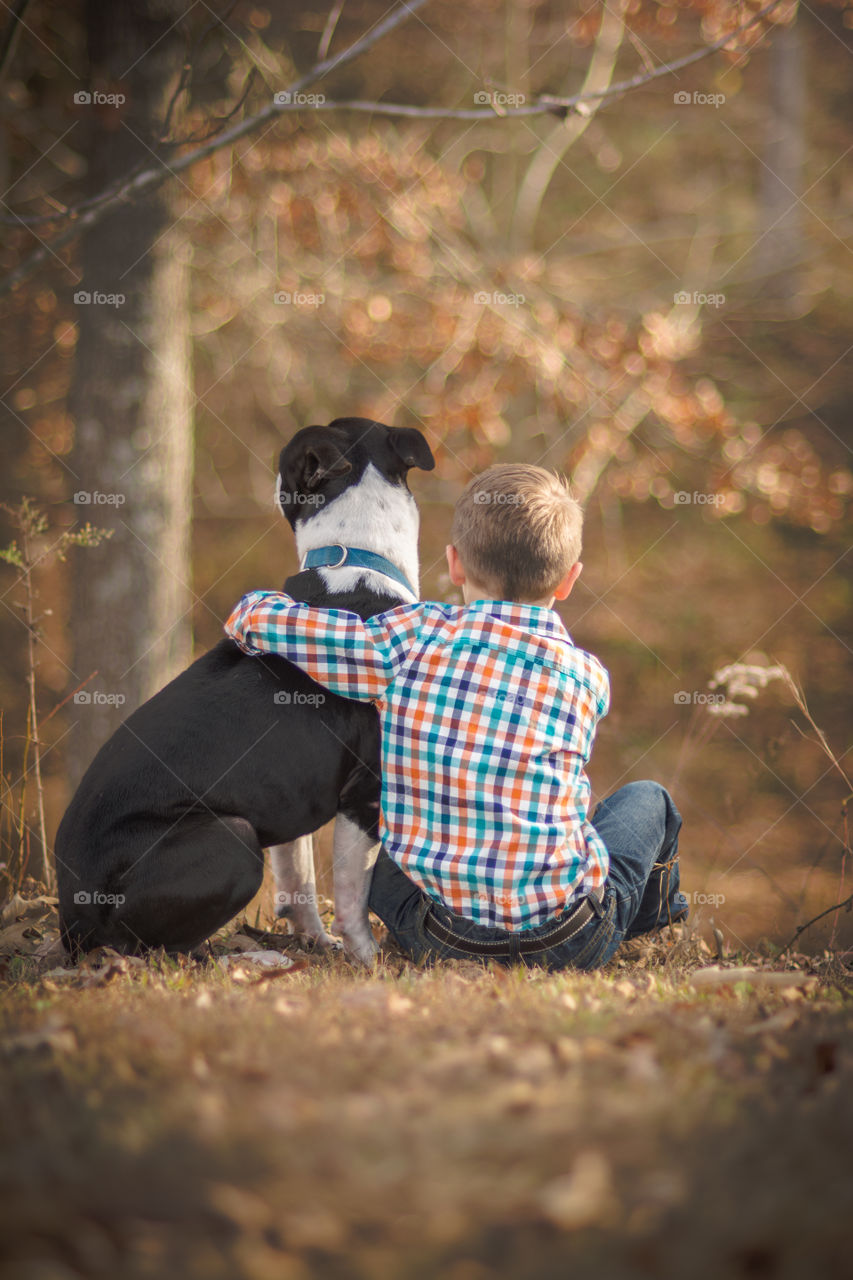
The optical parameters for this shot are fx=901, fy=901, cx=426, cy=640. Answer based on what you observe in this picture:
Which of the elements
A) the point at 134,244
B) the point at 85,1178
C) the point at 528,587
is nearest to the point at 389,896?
the point at 528,587

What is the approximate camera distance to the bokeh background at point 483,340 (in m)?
4.70

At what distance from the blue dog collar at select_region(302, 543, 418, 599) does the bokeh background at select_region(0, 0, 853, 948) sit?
132 centimetres

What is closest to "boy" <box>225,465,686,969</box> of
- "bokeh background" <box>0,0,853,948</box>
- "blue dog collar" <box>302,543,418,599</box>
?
"blue dog collar" <box>302,543,418,599</box>

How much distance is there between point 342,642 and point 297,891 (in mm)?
1254

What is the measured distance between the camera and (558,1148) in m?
1.30

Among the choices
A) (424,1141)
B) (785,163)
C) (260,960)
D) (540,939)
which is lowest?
(260,960)

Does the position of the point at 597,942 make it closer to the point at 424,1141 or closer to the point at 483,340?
the point at 424,1141

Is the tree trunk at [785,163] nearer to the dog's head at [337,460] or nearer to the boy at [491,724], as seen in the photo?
the dog's head at [337,460]

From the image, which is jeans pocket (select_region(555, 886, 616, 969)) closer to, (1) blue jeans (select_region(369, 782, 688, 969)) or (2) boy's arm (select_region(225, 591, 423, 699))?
(1) blue jeans (select_region(369, 782, 688, 969))

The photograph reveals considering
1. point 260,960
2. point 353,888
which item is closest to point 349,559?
point 353,888

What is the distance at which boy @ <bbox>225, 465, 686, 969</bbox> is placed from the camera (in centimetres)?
264

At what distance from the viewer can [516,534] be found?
8.95 ft

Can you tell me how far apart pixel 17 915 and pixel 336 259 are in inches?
217

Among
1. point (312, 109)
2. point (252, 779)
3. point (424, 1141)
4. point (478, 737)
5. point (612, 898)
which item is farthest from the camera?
point (312, 109)
